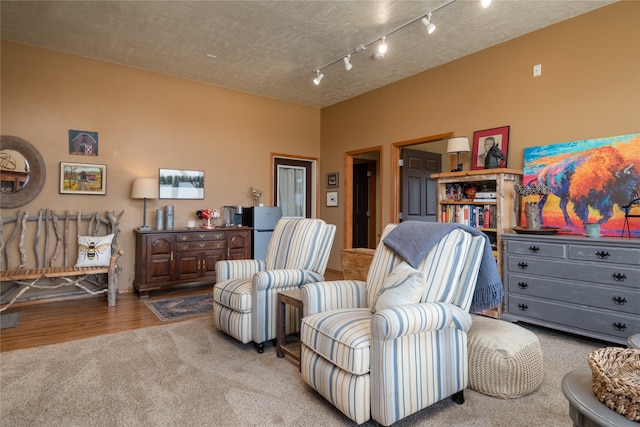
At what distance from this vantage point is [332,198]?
649 centimetres

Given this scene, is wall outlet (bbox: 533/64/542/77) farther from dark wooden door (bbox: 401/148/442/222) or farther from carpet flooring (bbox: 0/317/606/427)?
carpet flooring (bbox: 0/317/606/427)

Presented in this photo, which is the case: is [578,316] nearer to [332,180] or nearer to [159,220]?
[332,180]

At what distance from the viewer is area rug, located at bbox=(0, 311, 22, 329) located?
3.38 meters

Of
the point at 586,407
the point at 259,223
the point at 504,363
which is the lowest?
the point at 504,363

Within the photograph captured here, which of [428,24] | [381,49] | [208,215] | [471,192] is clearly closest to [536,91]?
[471,192]

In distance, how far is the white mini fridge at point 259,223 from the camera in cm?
543

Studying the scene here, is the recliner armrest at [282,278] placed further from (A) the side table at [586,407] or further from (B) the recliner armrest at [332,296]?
(A) the side table at [586,407]

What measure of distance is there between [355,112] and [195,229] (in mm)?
3159

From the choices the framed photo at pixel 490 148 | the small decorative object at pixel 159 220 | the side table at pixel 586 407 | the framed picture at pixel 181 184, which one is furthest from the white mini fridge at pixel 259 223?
the side table at pixel 586 407

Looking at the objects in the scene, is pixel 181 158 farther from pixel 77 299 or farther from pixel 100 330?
pixel 100 330

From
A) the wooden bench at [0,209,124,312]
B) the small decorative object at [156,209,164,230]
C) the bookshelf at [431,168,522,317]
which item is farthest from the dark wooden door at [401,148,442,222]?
the wooden bench at [0,209,124,312]

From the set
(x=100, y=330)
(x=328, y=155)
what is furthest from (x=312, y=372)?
(x=328, y=155)

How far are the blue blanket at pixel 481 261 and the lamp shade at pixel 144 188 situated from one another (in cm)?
357

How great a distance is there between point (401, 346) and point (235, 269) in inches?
78.9
